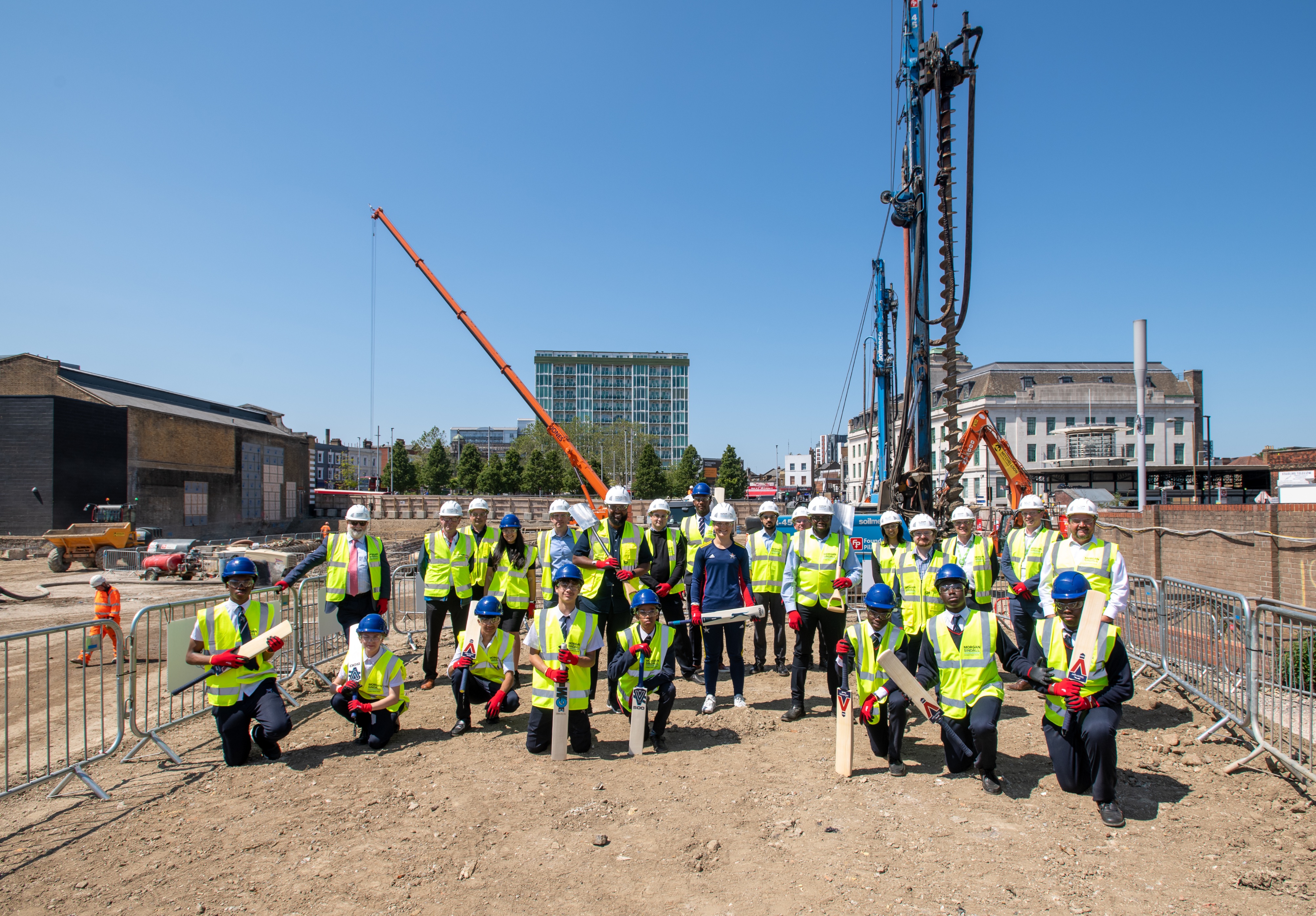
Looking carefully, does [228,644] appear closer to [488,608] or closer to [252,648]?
[252,648]

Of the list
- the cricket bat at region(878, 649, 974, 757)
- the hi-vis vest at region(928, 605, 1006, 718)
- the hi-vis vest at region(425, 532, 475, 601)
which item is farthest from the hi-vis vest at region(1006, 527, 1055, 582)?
the hi-vis vest at region(425, 532, 475, 601)

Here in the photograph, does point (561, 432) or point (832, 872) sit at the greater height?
point (561, 432)

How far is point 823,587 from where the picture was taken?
6.27 meters

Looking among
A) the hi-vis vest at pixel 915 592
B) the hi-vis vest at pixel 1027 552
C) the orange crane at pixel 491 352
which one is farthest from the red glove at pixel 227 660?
the orange crane at pixel 491 352

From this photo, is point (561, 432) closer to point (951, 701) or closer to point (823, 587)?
point (823, 587)

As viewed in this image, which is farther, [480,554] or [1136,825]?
[480,554]

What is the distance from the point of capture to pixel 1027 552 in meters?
6.79

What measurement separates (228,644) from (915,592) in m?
5.43

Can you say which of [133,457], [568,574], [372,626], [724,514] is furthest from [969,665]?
[133,457]

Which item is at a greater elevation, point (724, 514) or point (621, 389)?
point (621, 389)

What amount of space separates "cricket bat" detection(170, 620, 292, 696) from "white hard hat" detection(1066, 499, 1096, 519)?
6.45 metres

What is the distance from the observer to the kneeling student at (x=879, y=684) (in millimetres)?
5043

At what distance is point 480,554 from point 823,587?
343 cm

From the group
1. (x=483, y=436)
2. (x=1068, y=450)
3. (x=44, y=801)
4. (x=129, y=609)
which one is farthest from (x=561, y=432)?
(x=483, y=436)
